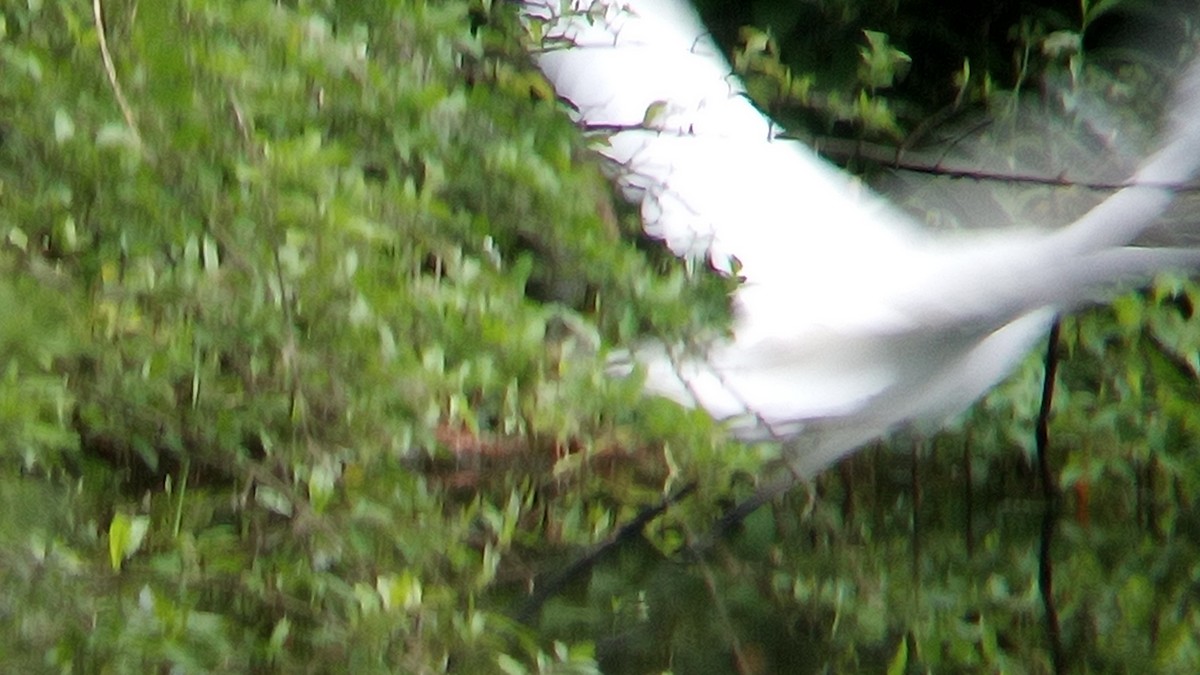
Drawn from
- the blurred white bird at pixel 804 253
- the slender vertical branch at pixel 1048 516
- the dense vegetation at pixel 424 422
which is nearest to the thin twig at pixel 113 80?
the dense vegetation at pixel 424 422

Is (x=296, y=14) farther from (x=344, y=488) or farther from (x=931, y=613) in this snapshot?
(x=931, y=613)

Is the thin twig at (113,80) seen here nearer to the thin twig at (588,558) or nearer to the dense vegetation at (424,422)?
the dense vegetation at (424,422)

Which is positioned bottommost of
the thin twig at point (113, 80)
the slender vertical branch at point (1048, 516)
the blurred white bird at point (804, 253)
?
the slender vertical branch at point (1048, 516)

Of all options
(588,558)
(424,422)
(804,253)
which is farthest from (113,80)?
(804,253)

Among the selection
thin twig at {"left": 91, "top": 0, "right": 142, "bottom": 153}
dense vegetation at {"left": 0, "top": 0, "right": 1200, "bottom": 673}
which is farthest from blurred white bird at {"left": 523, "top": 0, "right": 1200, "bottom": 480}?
thin twig at {"left": 91, "top": 0, "right": 142, "bottom": 153}

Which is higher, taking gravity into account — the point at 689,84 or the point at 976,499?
the point at 689,84

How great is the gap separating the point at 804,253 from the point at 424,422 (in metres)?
0.47

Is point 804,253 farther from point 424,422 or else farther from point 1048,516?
point 424,422

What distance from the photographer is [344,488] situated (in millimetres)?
960

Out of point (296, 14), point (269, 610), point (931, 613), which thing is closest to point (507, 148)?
point (296, 14)

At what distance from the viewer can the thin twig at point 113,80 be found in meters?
0.94

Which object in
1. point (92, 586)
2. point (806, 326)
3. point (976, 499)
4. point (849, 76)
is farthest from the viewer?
point (849, 76)

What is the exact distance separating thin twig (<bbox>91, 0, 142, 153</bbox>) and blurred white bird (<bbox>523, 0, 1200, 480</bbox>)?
415 mm

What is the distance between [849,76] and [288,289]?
3.17ft
